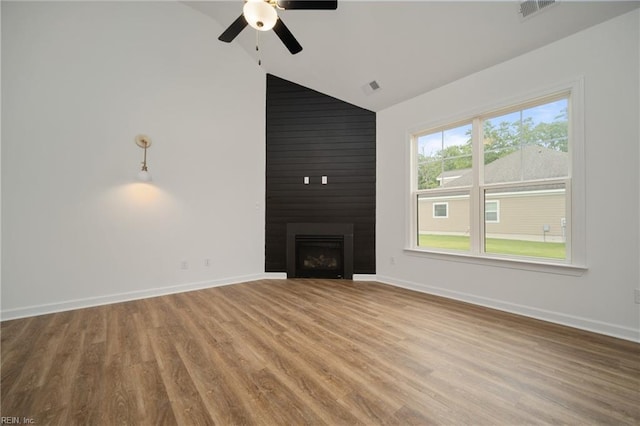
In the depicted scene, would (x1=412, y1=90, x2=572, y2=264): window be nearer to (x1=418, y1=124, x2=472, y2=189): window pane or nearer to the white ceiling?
(x1=418, y1=124, x2=472, y2=189): window pane

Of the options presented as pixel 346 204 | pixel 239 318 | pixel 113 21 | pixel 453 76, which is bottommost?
pixel 239 318

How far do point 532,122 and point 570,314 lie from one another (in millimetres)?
2110

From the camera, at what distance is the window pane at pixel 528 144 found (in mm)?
2668

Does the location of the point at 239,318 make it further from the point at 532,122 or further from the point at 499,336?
the point at 532,122

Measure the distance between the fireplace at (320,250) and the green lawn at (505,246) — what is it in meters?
1.27

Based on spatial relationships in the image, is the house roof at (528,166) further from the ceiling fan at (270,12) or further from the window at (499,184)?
the ceiling fan at (270,12)

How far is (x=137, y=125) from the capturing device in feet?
11.2

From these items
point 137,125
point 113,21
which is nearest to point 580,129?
point 137,125

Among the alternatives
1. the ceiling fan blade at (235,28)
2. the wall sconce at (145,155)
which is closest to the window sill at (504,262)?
the ceiling fan blade at (235,28)

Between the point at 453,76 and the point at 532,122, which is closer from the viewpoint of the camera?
the point at 532,122

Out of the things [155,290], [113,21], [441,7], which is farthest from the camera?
[155,290]

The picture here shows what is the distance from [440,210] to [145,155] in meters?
4.34

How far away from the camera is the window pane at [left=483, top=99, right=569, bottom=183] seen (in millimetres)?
2668

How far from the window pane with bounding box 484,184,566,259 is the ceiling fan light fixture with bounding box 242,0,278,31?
3.13 m
